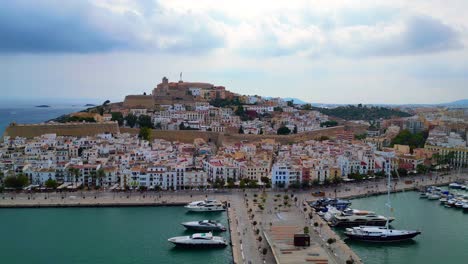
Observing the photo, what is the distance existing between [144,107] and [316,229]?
2318 cm

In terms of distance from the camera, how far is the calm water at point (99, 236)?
978 cm

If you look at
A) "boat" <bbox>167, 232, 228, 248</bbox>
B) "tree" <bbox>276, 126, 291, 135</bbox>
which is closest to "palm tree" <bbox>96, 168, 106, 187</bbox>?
"boat" <bbox>167, 232, 228, 248</bbox>

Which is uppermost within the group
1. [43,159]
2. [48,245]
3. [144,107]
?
[144,107]

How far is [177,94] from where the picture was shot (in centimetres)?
3559

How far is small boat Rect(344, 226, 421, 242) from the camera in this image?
1069 centimetres

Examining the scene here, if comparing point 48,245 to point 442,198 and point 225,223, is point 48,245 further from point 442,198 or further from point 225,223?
point 442,198

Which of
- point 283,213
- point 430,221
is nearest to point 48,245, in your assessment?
point 283,213

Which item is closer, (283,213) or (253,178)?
(283,213)

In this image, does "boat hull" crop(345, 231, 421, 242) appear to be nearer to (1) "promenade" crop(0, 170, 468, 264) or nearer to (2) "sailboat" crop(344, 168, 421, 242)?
(2) "sailboat" crop(344, 168, 421, 242)

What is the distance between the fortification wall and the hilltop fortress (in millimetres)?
7562

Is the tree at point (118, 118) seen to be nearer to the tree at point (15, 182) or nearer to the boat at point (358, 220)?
the tree at point (15, 182)

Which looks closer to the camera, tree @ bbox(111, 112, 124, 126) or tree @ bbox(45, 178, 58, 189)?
tree @ bbox(45, 178, 58, 189)

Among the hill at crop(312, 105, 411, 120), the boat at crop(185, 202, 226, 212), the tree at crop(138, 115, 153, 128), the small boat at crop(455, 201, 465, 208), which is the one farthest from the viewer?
the hill at crop(312, 105, 411, 120)

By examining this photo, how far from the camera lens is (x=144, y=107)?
32.2 metres
